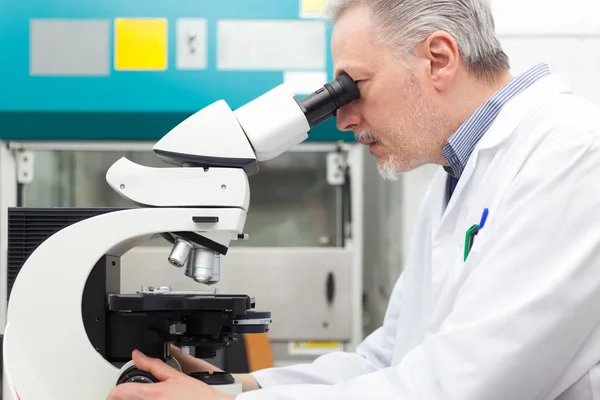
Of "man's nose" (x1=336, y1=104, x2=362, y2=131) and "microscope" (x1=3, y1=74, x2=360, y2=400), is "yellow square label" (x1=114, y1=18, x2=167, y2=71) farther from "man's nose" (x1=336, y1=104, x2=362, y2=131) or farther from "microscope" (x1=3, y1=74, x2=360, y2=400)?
"microscope" (x1=3, y1=74, x2=360, y2=400)

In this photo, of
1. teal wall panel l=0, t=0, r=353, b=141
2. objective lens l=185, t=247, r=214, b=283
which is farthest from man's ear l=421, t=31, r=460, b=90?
teal wall panel l=0, t=0, r=353, b=141

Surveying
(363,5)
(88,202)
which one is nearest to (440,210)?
(363,5)

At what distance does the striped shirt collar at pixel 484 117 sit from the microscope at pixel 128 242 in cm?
33

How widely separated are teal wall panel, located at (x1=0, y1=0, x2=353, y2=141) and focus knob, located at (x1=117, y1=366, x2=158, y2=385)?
1.12 metres

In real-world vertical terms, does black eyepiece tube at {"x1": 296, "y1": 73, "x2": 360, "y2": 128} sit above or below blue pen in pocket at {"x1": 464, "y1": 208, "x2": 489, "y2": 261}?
above

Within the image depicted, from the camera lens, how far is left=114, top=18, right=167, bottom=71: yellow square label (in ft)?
6.84

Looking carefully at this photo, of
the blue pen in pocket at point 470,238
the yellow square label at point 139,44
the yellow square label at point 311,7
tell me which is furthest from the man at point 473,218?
the yellow square label at point 139,44

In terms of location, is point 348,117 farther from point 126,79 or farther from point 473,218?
point 126,79

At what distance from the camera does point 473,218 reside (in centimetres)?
119

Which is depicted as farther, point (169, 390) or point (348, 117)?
point (348, 117)

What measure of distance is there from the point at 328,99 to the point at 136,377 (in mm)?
550

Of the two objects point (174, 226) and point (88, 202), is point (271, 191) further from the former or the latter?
point (174, 226)

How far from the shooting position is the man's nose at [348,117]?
4.42ft

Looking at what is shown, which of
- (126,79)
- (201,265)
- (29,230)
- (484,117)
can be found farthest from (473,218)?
(126,79)
